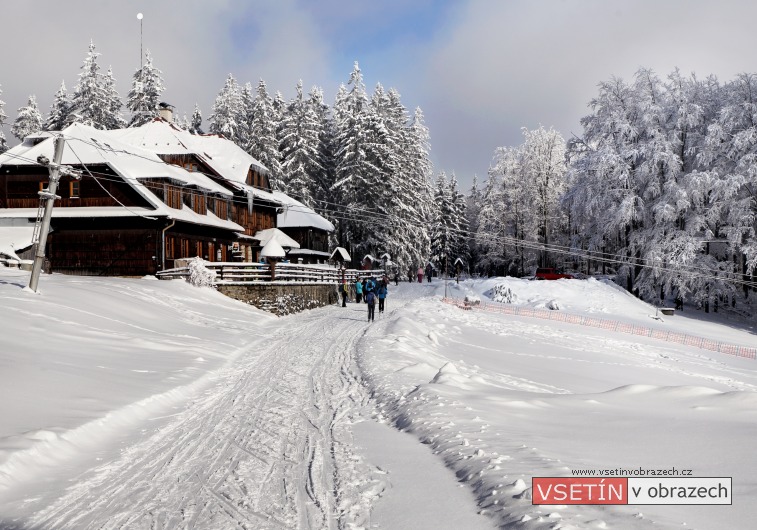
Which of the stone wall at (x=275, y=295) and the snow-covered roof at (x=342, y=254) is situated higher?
the snow-covered roof at (x=342, y=254)

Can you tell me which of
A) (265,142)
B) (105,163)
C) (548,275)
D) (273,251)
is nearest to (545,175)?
(548,275)

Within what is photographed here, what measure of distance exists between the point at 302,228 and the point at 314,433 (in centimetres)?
4442

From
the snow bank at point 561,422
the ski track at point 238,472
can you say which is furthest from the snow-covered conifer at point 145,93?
the ski track at point 238,472

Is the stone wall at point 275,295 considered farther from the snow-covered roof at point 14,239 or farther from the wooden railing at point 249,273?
the snow-covered roof at point 14,239

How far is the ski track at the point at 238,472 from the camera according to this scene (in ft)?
14.7

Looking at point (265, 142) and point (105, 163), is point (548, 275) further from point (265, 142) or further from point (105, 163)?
point (105, 163)

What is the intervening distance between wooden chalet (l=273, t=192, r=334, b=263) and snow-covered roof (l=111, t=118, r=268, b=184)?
4.94 metres

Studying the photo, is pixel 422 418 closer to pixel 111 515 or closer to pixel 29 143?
pixel 111 515

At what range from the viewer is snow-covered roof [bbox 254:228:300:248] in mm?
44469

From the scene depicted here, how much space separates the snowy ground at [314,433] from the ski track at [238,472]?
0.03m

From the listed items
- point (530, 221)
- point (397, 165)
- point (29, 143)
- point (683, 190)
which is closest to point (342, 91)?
point (397, 165)

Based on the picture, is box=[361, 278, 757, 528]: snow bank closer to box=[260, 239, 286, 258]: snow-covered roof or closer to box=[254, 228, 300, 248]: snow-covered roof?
box=[260, 239, 286, 258]: snow-covered roof

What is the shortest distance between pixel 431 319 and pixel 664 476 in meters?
20.6

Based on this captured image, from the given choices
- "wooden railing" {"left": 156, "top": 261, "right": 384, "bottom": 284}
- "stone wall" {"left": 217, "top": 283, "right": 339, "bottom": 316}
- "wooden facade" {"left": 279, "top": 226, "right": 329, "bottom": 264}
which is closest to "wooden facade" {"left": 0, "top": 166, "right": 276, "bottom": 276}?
"wooden railing" {"left": 156, "top": 261, "right": 384, "bottom": 284}
